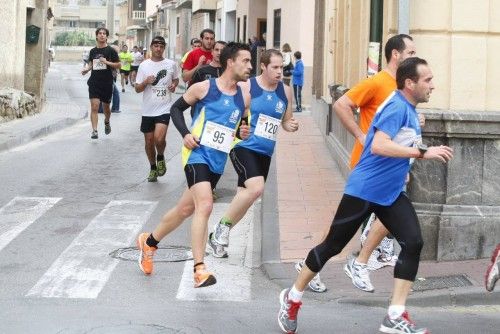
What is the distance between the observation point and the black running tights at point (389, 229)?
632 cm

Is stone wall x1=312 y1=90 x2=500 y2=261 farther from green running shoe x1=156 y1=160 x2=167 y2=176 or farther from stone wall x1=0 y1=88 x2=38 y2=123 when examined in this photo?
stone wall x1=0 y1=88 x2=38 y2=123

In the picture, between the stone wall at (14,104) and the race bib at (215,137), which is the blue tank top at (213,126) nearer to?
the race bib at (215,137)

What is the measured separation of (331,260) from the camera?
8609 millimetres

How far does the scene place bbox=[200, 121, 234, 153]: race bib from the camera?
25.6 feet

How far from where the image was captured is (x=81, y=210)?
11266mm

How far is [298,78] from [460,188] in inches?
732

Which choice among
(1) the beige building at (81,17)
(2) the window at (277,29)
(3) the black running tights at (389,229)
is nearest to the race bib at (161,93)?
(3) the black running tights at (389,229)

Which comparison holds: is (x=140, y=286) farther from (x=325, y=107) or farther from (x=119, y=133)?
(x=119, y=133)

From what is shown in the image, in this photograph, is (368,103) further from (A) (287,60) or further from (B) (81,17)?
(B) (81,17)

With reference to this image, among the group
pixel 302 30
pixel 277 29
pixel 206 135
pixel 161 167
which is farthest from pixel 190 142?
pixel 277 29

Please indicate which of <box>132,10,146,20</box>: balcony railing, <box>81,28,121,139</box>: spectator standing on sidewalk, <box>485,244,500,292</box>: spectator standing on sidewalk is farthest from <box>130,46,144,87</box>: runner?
<box>132,10,146,20</box>: balcony railing

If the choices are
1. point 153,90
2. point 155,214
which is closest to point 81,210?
point 155,214

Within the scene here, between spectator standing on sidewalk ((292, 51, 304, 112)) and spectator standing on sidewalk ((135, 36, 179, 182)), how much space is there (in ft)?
44.4

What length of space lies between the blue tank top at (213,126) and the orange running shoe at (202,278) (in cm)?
80
